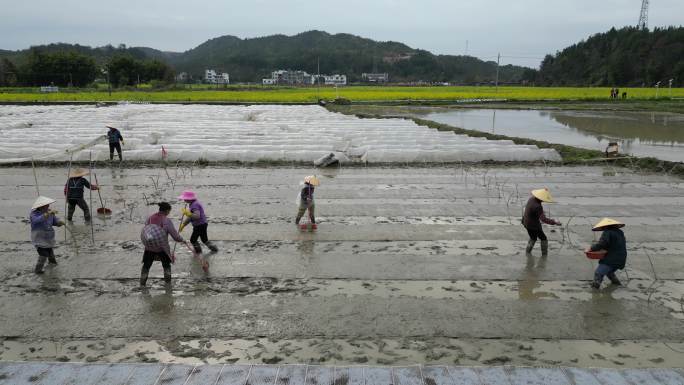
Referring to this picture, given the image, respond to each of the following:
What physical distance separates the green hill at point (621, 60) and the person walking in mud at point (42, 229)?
79.4 m

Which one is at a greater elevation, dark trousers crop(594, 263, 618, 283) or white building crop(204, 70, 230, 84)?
white building crop(204, 70, 230, 84)

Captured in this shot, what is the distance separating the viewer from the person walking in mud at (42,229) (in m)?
5.80

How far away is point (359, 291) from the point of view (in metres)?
5.52

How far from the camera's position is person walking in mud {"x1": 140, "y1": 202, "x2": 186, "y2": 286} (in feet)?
17.6

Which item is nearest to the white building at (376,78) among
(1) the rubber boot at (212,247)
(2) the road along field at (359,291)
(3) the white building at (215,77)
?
(3) the white building at (215,77)

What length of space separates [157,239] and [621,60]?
87.2 m

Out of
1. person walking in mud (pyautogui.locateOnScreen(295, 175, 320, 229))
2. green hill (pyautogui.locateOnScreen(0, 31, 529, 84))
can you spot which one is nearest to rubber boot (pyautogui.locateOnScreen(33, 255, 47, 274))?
person walking in mud (pyautogui.locateOnScreen(295, 175, 320, 229))

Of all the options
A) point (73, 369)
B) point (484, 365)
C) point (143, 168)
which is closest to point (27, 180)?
point (143, 168)

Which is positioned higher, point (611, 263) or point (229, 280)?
point (611, 263)

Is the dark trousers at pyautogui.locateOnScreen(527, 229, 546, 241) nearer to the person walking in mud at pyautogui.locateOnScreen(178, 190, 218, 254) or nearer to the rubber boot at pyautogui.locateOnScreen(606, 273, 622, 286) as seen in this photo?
the rubber boot at pyautogui.locateOnScreen(606, 273, 622, 286)

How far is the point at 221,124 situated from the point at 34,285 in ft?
57.1

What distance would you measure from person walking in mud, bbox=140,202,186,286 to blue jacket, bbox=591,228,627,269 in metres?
5.03

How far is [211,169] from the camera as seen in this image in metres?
13.9

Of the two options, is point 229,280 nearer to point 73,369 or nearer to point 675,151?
point 73,369
